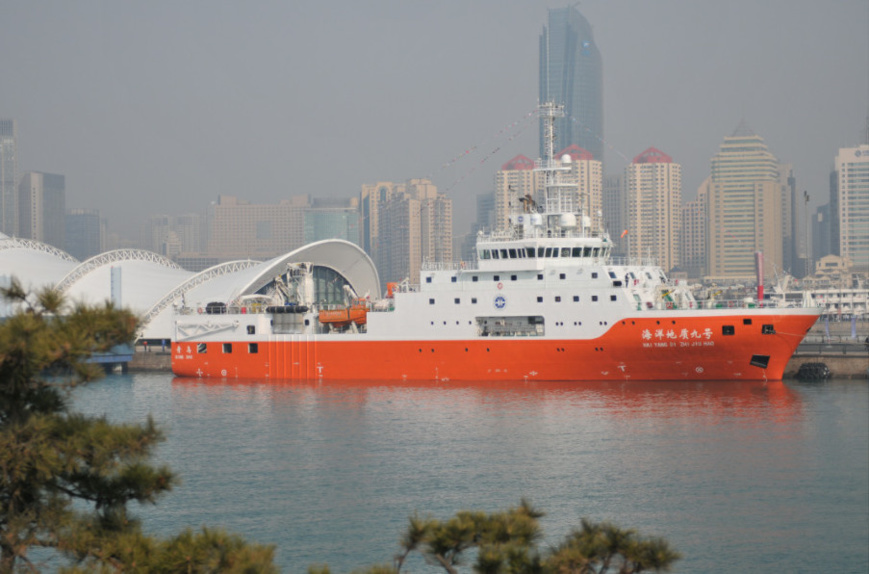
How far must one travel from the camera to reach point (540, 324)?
3641 cm

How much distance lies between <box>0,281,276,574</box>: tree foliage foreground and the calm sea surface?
24.8ft

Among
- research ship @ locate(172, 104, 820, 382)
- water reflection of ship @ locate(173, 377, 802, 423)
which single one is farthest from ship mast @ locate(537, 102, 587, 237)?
water reflection of ship @ locate(173, 377, 802, 423)

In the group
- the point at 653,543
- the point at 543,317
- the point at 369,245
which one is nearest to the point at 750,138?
the point at 369,245

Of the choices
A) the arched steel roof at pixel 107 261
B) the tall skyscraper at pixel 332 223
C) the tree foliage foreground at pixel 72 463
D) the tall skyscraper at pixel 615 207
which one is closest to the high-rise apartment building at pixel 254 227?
the tall skyscraper at pixel 332 223

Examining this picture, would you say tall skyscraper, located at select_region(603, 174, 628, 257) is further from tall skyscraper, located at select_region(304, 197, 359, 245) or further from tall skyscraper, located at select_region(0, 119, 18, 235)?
tall skyscraper, located at select_region(0, 119, 18, 235)

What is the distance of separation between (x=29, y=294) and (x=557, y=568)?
4845 millimetres

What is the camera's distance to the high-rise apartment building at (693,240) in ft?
557

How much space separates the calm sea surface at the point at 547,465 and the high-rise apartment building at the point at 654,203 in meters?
130

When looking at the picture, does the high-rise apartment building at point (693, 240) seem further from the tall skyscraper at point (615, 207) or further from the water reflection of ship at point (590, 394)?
the water reflection of ship at point (590, 394)

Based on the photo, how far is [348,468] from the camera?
898 inches

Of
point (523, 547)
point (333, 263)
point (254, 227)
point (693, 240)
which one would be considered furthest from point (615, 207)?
point (523, 547)

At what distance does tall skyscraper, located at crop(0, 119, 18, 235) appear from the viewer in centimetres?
17975

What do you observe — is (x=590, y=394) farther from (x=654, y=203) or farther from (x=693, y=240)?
(x=693, y=240)

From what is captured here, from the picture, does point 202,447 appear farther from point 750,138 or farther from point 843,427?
point 750,138
